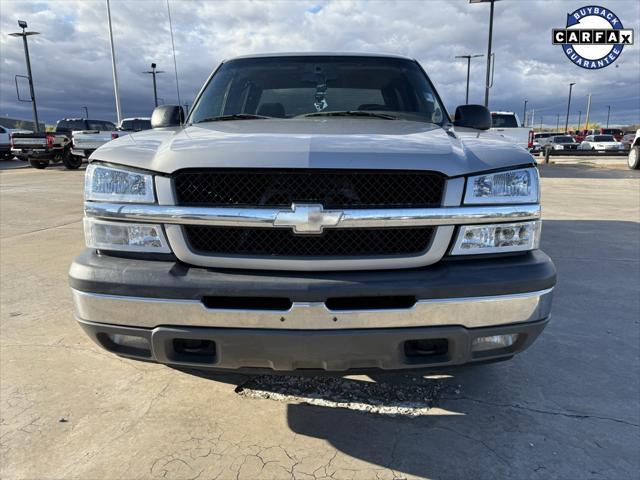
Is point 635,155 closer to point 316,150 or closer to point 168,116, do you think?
point 168,116

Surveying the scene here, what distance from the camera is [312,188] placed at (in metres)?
1.85

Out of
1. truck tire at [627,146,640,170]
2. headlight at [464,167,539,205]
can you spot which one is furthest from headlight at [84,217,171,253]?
truck tire at [627,146,640,170]

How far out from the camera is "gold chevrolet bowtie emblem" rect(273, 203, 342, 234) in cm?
179

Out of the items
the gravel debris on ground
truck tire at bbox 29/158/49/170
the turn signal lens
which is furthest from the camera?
truck tire at bbox 29/158/49/170

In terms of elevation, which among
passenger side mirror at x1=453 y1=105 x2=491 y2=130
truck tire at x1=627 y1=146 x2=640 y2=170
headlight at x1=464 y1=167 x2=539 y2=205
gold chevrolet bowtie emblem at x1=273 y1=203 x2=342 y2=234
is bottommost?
truck tire at x1=627 y1=146 x2=640 y2=170

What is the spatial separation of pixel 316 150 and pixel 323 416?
1352mm

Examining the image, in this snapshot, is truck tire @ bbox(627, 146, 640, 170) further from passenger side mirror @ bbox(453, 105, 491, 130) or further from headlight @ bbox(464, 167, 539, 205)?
headlight @ bbox(464, 167, 539, 205)

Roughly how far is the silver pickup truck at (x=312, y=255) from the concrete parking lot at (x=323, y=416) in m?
0.48

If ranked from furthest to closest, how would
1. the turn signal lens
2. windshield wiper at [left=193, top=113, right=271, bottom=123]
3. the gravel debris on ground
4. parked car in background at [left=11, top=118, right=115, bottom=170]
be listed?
1. parked car in background at [left=11, top=118, right=115, bottom=170]
2. windshield wiper at [left=193, top=113, right=271, bottom=123]
3. the gravel debris on ground
4. the turn signal lens

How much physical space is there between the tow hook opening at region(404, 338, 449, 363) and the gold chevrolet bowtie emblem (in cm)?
57

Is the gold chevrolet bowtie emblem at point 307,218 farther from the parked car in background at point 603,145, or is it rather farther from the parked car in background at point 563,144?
the parked car in background at point 563,144

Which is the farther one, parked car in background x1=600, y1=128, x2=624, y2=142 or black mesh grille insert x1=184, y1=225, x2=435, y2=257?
parked car in background x1=600, y1=128, x2=624, y2=142

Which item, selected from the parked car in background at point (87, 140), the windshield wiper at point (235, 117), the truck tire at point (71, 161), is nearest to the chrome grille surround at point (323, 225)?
the windshield wiper at point (235, 117)

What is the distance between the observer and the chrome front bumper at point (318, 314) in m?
1.76
